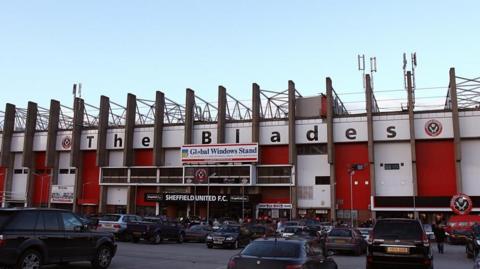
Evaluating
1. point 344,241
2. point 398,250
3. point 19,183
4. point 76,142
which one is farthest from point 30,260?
point 19,183

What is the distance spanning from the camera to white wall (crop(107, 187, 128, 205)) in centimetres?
6494

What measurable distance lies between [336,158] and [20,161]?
48511 mm

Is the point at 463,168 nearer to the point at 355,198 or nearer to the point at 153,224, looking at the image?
the point at 355,198

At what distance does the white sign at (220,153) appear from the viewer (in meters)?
57.0

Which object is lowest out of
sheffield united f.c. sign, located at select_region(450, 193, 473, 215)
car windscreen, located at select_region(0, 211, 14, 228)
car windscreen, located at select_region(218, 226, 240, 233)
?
car windscreen, located at select_region(218, 226, 240, 233)

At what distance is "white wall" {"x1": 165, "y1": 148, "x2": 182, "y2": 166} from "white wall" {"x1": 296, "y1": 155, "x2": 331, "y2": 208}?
1639 cm

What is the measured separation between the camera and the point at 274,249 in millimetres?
9789

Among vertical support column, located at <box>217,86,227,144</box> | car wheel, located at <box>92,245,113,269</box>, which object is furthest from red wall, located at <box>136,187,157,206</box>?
car wheel, located at <box>92,245,113,269</box>

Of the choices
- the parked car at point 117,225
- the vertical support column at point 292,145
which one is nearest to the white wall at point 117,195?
the vertical support column at point 292,145

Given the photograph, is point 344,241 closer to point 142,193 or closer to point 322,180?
point 322,180

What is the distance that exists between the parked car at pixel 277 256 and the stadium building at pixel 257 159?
149 feet

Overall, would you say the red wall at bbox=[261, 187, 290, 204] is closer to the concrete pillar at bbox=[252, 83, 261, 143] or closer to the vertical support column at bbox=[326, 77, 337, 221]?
the vertical support column at bbox=[326, 77, 337, 221]

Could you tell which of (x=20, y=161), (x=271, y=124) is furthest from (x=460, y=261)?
(x=20, y=161)

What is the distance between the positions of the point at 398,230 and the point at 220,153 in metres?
44.3
